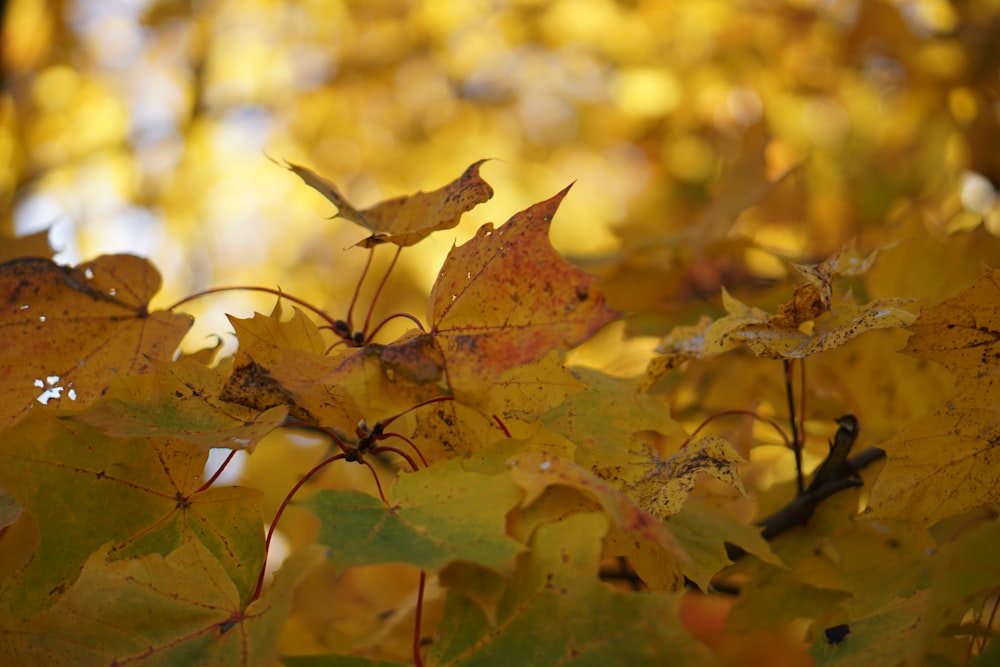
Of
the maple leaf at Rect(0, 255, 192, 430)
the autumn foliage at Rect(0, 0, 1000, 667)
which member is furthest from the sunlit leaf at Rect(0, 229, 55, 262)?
the maple leaf at Rect(0, 255, 192, 430)

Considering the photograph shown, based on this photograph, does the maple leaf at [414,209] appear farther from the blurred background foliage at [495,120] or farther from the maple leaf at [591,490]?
the blurred background foliage at [495,120]

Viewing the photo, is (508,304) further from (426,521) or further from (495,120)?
(495,120)

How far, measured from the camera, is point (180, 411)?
0.57 m

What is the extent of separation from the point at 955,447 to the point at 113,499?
25.9 inches

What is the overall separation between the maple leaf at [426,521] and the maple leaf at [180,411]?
0.08 meters

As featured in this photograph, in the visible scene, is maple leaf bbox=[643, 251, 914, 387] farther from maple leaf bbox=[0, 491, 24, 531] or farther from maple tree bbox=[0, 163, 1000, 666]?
maple leaf bbox=[0, 491, 24, 531]

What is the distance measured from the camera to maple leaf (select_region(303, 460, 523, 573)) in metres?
0.45

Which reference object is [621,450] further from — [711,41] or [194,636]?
[711,41]

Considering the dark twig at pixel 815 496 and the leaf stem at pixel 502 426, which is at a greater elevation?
the leaf stem at pixel 502 426

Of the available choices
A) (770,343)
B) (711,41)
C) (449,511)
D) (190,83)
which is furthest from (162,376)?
(190,83)

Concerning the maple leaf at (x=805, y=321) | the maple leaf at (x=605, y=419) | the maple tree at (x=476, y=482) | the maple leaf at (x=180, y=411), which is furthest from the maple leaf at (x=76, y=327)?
the maple leaf at (x=805, y=321)

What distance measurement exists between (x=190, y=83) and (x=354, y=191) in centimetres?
87

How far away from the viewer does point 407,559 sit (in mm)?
447

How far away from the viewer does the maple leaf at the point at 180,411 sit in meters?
0.53
